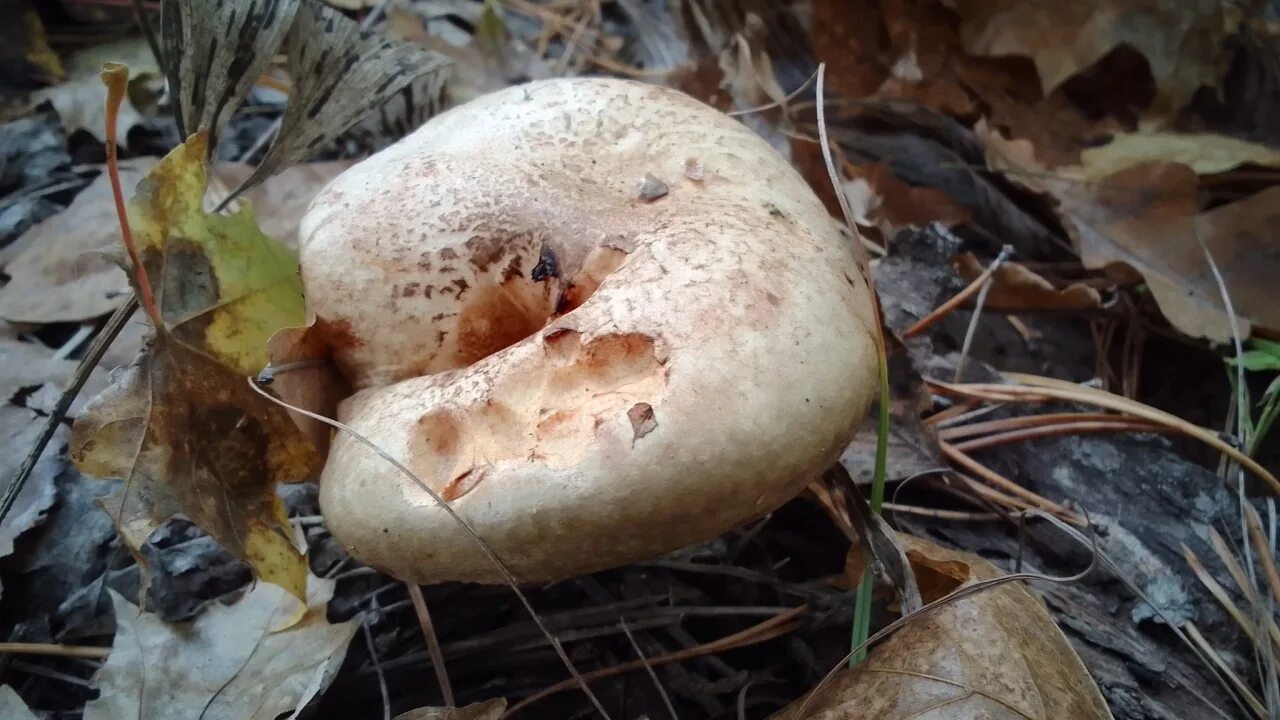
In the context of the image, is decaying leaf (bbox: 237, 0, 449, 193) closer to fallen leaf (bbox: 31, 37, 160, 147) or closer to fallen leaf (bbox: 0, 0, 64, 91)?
fallen leaf (bbox: 31, 37, 160, 147)

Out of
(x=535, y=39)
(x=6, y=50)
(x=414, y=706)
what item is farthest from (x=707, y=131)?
(x=6, y=50)

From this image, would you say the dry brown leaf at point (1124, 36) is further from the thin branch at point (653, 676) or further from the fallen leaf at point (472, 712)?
the fallen leaf at point (472, 712)

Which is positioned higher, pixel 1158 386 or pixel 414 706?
pixel 1158 386

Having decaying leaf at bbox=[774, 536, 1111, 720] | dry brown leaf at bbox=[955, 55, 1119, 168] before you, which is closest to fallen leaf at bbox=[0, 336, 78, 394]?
decaying leaf at bbox=[774, 536, 1111, 720]

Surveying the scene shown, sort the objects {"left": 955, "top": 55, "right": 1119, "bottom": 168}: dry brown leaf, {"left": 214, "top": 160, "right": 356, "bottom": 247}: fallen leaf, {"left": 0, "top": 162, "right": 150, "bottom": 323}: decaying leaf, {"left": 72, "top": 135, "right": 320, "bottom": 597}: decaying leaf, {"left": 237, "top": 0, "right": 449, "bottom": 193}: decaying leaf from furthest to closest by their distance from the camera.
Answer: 1. {"left": 955, "top": 55, "right": 1119, "bottom": 168}: dry brown leaf
2. {"left": 214, "top": 160, "right": 356, "bottom": 247}: fallen leaf
3. {"left": 0, "top": 162, "right": 150, "bottom": 323}: decaying leaf
4. {"left": 237, "top": 0, "right": 449, "bottom": 193}: decaying leaf
5. {"left": 72, "top": 135, "right": 320, "bottom": 597}: decaying leaf

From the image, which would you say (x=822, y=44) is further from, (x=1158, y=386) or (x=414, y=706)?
(x=414, y=706)

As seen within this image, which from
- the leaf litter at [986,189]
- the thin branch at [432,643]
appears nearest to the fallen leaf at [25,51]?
the leaf litter at [986,189]
